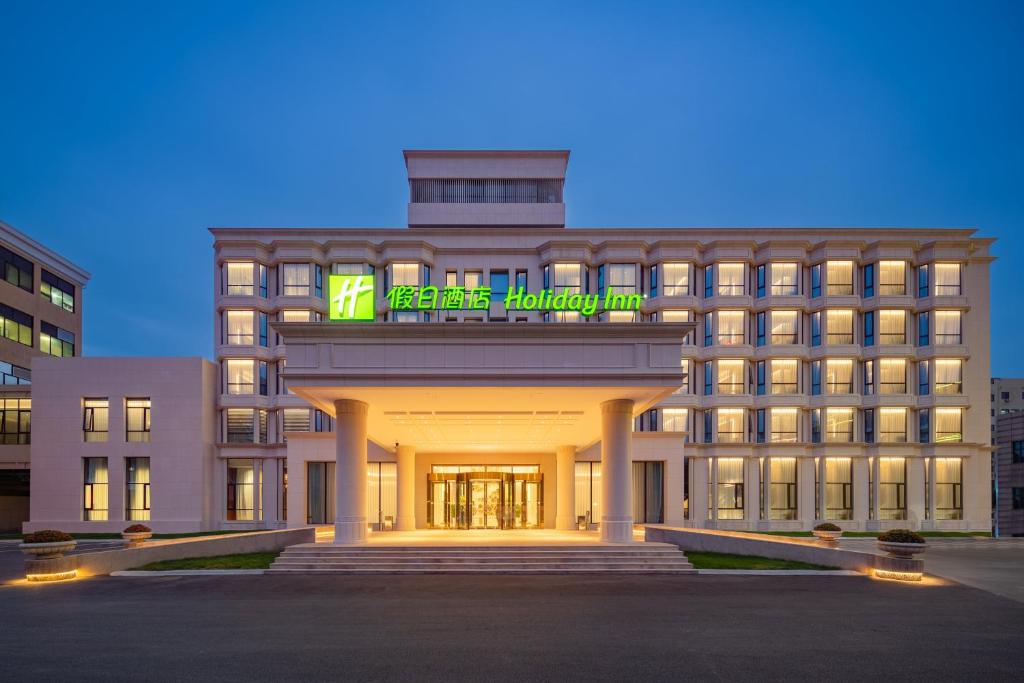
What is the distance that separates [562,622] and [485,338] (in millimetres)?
11407

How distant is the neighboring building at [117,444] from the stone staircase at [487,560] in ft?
92.6

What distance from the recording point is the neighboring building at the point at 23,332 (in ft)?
166

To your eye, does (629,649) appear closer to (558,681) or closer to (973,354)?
(558,681)

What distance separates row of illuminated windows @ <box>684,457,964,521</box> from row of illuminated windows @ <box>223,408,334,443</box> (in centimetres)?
2807

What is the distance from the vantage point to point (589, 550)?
2397 centimetres

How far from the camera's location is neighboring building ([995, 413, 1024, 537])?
59156 millimetres

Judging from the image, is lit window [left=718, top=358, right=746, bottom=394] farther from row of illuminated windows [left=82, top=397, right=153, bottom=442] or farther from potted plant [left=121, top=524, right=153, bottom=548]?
row of illuminated windows [left=82, top=397, right=153, bottom=442]

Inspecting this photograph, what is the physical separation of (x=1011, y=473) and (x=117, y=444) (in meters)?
69.6

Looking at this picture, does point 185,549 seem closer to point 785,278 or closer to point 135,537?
point 135,537

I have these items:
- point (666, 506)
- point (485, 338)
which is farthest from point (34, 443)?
point (666, 506)

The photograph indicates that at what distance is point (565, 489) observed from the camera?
1602 inches

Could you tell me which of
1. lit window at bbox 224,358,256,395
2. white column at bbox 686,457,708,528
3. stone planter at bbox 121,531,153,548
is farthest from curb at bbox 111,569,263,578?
white column at bbox 686,457,708,528

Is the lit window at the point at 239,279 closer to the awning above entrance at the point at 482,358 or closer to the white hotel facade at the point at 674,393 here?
the white hotel facade at the point at 674,393

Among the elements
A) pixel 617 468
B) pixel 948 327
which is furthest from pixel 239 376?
pixel 948 327
